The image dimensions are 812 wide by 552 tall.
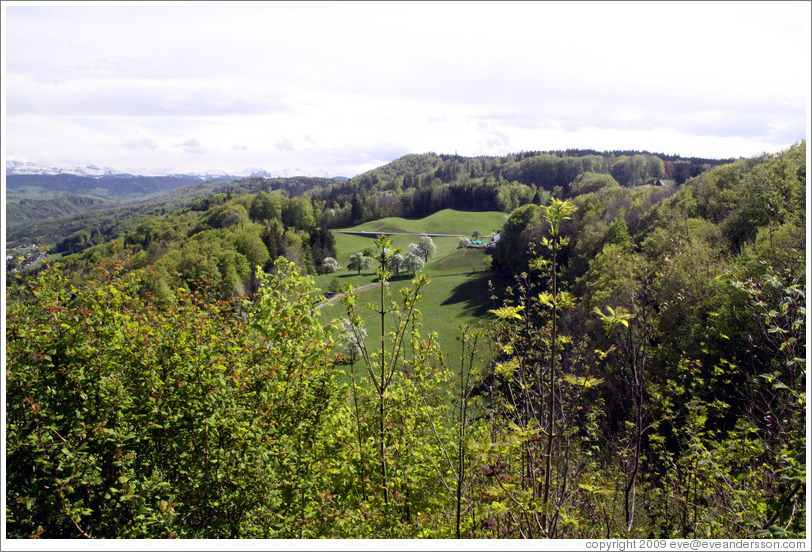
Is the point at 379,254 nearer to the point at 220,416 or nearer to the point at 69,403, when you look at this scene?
the point at 220,416

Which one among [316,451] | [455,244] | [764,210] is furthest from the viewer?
[455,244]

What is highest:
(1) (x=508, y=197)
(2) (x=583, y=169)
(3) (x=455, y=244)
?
(2) (x=583, y=169)

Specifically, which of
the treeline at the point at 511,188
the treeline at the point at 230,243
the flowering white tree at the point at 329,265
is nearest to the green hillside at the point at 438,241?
the flowering white tree at the point at 329,265

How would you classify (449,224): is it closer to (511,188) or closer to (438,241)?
(438,241)

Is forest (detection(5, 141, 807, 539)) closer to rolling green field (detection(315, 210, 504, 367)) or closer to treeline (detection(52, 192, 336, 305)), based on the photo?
rolling green field (detection(315, 210, 504, 367))

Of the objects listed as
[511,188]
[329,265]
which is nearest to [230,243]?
[329,265]

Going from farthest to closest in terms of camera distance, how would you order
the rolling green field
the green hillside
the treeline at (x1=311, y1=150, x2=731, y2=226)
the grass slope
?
the treeline at (x1=311, y1=150, x2=731, y2=226), the grass slope, the green hillside, the rolling green field

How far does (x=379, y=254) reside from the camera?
3945mm

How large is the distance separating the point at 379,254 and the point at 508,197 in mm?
116305

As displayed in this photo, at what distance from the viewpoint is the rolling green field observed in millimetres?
39062

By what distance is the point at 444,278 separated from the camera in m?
59.8

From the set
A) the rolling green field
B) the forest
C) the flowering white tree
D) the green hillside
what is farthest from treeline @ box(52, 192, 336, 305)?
the forest

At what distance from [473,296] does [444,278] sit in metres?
9.30

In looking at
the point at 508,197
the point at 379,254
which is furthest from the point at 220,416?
the point at 508,197
